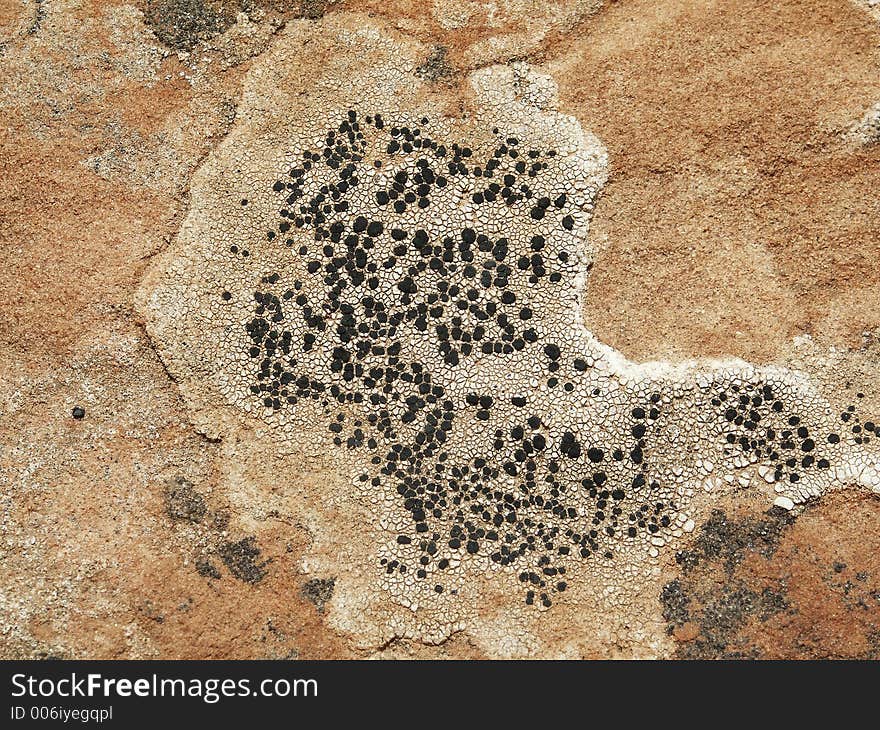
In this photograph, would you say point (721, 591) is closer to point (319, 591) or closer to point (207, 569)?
point (319, 591)

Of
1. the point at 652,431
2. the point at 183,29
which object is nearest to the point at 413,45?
the point at 183,29

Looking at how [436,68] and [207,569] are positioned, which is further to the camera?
[436,68]

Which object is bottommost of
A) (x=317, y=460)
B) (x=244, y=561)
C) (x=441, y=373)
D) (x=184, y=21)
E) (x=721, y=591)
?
(x=244, y=561)

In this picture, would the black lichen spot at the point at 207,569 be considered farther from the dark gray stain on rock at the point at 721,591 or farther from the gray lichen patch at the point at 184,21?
the gray lichen patch at the point at 184,21

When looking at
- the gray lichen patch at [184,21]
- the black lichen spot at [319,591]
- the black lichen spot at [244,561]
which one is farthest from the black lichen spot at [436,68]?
the black lichen spot at [319,591]

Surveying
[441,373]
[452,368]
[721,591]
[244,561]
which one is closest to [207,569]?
[244,561]

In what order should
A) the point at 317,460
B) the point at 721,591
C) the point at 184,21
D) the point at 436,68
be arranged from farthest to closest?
the point at 184,21, the point at 436,68, the point at 317,460, the point at 721,591

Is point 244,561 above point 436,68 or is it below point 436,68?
below
